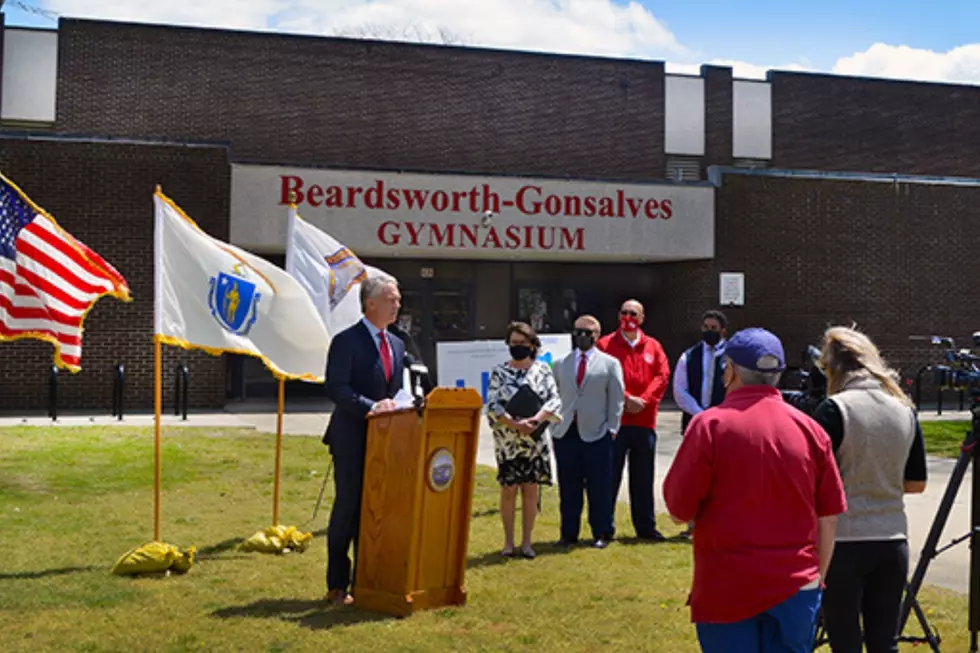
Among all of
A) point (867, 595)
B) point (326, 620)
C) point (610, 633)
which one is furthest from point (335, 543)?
point (867, 595)

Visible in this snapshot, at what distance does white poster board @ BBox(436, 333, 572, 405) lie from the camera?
540 inches

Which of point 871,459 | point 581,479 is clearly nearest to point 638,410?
point 581,479

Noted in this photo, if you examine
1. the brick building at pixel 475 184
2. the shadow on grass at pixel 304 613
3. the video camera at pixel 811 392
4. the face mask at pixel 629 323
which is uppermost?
the brick building at pixel 475 184

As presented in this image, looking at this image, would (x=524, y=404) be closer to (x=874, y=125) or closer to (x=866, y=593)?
(x=866, y=593)

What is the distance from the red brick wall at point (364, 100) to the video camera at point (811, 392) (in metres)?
21.1

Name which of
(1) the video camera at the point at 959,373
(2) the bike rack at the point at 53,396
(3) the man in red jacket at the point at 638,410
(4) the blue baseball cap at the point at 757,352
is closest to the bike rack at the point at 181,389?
(2) the bike rack at the point at 53,396

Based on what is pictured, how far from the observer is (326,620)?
23.6 feet

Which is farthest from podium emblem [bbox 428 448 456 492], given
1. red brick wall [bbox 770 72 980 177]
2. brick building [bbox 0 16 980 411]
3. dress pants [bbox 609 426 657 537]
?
red brick wall [bbox 770 72 980 177]

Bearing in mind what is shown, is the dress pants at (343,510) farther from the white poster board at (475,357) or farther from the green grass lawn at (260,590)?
the white poster board at (475,357)

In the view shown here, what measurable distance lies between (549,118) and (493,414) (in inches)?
856

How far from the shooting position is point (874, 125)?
3388 centimetres

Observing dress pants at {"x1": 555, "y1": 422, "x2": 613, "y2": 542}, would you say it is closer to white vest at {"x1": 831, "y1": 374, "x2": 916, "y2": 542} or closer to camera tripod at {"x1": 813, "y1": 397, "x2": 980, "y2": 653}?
camera tripod at {"x1": 813, "y1": 397, "x2": 980, "y2": 653}

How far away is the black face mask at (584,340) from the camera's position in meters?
10.1

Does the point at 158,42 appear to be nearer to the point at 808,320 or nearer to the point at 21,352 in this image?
the point at 21,352
